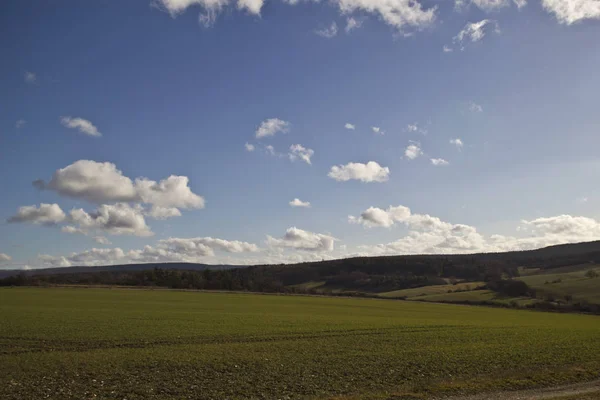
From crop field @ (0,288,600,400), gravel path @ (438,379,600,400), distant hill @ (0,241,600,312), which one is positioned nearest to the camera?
gravel path @ (438,379,600,400)

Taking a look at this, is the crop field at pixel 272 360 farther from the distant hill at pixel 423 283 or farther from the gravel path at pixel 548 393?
the distant hill at pixel 423 283

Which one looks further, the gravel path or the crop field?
the crop field

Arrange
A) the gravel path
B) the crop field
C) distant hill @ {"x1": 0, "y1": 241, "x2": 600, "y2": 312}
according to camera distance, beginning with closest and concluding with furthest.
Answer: the gravel path, the crop field, distant hill @ {"x1": 0, "y1": 241, "x2": 600, "y2": 312}

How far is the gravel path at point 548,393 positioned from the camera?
2148cm

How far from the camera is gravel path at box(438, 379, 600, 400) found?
21.5m

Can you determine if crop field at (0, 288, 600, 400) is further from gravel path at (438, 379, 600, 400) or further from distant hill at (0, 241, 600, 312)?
distant hill at (0, 241, 600, 312)

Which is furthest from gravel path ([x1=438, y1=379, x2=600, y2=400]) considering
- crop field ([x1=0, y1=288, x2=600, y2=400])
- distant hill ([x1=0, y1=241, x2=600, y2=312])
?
distant hill ([x1=0, y1=241, x2=600, y2=312])

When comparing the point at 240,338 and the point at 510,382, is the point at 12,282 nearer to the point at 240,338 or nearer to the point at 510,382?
the point at 240,338

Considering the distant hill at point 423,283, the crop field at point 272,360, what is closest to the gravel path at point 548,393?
the crop field at point 272,360

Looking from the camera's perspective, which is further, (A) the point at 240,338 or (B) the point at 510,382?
(A) the point at 240,338

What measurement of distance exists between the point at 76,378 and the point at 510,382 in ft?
78.1

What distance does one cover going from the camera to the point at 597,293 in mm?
112125

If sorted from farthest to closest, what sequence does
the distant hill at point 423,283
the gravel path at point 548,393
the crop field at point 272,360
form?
the distant hill at point 423,283
the crop field at point 272,360
the gravel path at point 548,393

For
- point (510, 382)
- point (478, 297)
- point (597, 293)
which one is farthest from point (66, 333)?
point (597, 293)
